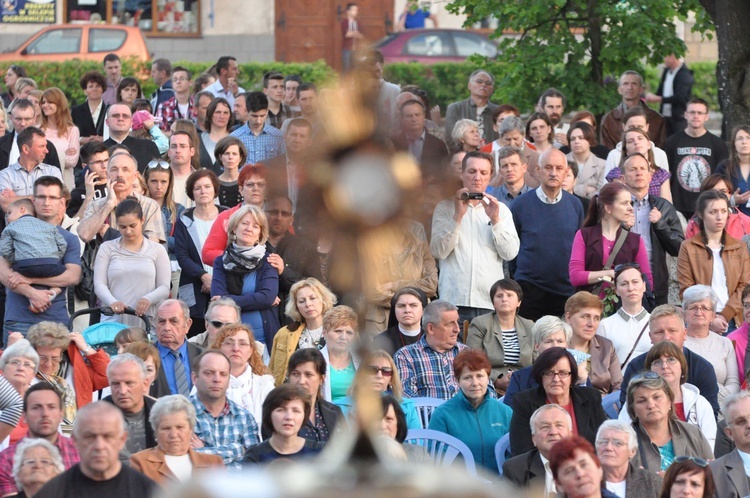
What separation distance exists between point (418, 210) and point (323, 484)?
275mm

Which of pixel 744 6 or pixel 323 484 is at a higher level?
pixel 744 6

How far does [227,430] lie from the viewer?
6.14 meters

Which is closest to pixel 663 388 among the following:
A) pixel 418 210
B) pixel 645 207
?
pixel 645 207

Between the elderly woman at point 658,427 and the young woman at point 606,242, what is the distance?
201 centimetres

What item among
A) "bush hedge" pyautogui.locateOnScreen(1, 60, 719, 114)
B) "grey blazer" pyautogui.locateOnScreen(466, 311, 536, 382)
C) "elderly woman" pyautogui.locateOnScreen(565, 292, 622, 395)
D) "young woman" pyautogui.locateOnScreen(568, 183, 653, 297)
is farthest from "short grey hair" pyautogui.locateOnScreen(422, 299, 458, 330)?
"bush hedge" pyautogui.locateOnScreen(1, 60, 719, 114)

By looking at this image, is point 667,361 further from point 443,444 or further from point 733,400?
point 443,444

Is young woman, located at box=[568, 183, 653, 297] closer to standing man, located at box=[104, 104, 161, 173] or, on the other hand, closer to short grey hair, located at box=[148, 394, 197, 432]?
short grey hair, located at box=[148, 394, 197, 432]

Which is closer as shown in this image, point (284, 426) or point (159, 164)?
point (284, 426)

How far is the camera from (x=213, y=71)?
14789mm

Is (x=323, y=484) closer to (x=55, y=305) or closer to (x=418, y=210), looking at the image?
(x=418, y=210)

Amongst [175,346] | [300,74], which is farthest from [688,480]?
[300,74]

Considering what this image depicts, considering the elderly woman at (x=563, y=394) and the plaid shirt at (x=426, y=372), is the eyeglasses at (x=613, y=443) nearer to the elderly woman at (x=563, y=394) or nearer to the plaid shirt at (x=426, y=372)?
the elderly woman at (x=563, y=394)

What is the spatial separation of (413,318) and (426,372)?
0.38 m

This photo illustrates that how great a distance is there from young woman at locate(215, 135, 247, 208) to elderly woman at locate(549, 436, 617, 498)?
13.2ft
